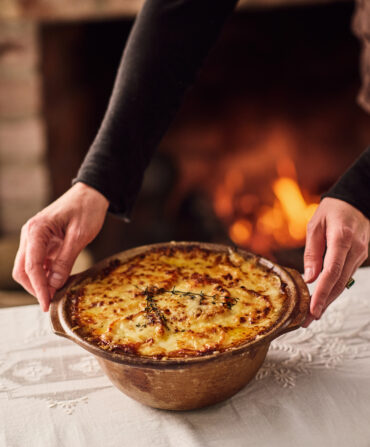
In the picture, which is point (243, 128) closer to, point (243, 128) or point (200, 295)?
point (243, 128)

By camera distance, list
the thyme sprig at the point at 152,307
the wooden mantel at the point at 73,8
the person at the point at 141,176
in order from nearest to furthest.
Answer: the thyme sprig at the point at 152,307 < the person at the point at 141,176 < the wooden mantel at the point at 73,8

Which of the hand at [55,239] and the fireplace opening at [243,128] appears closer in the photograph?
the hand at [55,239]

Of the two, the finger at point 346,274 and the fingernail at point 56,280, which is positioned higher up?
the finger at point 346,274

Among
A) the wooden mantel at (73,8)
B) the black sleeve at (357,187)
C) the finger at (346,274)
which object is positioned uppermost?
the wooden mantel at (73,8)

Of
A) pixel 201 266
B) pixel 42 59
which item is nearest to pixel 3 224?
pixel 42 59

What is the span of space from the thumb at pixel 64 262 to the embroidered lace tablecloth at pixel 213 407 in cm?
16

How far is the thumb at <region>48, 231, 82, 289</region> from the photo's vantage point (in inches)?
47.2

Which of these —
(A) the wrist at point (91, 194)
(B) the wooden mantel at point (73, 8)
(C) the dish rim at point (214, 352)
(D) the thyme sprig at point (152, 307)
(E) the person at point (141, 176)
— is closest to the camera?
(C) the dish rim at point (214, 352)

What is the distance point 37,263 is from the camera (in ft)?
3.91

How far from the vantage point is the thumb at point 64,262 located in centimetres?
120

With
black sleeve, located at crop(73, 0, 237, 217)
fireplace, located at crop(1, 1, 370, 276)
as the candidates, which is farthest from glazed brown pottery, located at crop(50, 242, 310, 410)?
fireplace, located at crop(1, 1, 370, 276)

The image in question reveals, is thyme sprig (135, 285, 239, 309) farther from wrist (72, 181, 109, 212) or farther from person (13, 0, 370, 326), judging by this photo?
wrist (72, 181, 109, 212)

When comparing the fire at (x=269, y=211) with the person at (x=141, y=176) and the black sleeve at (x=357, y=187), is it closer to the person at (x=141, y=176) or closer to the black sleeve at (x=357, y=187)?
the person at (x=141, y=176)

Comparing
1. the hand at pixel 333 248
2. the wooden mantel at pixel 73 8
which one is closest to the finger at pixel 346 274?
the hand at pixel 333 248
